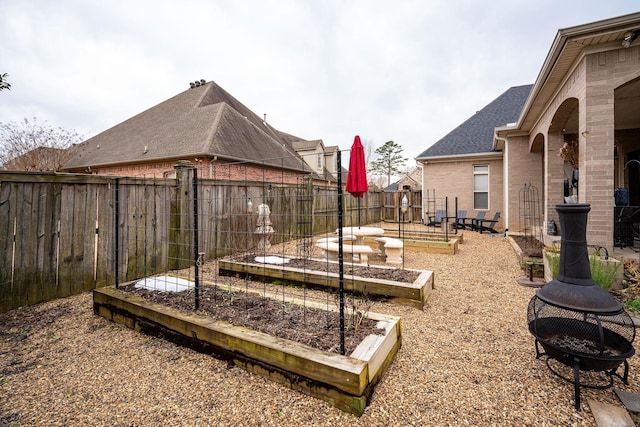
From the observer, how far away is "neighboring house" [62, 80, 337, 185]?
12.6 metres

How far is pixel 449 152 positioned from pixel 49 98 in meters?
22.1

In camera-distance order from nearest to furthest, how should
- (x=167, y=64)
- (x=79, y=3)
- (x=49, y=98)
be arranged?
(x=79, y=3) → (x=167, y=64) → (x=49, y=98)

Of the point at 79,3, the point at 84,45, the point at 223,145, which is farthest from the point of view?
the point at 223,145

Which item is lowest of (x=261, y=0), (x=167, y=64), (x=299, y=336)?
(x=299, y=336)

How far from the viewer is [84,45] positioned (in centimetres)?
938

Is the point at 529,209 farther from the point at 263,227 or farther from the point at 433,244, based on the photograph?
the point at 263,227

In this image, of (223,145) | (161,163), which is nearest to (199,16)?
(223,145)

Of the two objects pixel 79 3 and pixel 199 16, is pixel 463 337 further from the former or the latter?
pixel 79 3

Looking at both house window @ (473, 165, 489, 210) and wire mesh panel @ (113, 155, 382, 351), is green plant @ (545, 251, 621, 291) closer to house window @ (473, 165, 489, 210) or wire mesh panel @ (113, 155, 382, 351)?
wire mesh panel @ (113, 155, 382, 351)

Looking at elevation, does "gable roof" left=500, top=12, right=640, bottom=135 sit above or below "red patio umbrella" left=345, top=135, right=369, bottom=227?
above

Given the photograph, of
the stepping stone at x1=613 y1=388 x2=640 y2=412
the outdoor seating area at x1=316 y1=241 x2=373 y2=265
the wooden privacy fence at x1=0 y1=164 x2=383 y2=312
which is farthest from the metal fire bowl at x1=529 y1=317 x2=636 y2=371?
the outdoor seating area at x1=316 y1=241 x2=373 y2=265

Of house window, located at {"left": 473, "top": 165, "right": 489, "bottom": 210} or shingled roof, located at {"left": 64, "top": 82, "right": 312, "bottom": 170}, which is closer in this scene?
house window, located at {"left": 473, "top": 165, "right": 489, "bottom": 210}

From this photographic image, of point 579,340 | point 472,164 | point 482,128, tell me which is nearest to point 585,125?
point 579,340

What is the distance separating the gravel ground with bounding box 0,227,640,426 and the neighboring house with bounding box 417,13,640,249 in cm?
276
